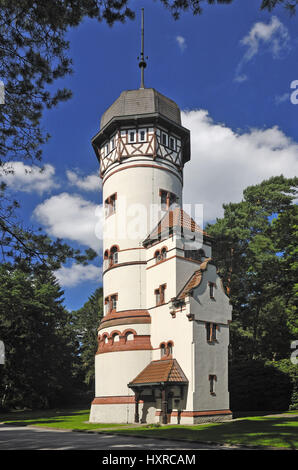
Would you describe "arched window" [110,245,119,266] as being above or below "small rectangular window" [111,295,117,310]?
above

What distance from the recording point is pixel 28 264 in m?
13.1

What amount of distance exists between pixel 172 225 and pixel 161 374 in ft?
32.0

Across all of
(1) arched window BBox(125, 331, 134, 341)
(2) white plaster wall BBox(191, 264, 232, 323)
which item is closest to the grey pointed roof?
(2) white plaster wall BBox(191, 264, 232, 323)

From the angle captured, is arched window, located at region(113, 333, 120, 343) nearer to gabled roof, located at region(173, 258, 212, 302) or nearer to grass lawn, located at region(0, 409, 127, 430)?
grass lawn, located at region(0, 409, 127, 430)

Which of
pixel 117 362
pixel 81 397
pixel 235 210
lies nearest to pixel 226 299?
pixel 117 362

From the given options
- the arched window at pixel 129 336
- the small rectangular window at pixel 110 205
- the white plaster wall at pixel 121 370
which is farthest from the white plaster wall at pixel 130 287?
the small rectangular window at pixel 110 205

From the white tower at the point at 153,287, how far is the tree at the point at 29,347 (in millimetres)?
18395

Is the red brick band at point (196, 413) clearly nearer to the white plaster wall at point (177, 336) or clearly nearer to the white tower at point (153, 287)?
the white tower at point (153, 287)

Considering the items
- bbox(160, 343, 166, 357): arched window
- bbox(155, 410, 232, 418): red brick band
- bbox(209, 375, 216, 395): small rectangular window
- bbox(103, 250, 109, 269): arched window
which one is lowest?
bbox(155, 410, 232, 418): red brick band

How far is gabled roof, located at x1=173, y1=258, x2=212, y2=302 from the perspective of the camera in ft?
93.0

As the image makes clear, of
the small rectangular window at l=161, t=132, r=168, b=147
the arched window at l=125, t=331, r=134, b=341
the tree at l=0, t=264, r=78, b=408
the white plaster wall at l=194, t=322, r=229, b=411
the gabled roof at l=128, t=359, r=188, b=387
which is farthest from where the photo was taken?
the tree at l=0, t=264, r=78, b=408

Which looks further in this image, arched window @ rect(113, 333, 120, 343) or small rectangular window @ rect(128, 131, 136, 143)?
small rectangular window @ rect(128, 131, 136, 143)

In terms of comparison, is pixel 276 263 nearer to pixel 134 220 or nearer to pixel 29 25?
pixel 134 220

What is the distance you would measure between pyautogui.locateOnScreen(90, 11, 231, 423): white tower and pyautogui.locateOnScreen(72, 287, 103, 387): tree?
3172 centimetres
